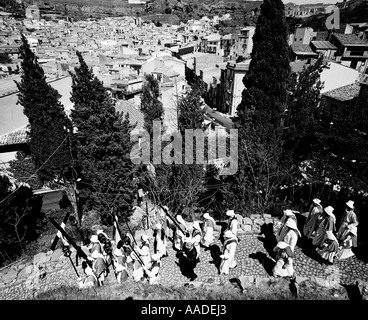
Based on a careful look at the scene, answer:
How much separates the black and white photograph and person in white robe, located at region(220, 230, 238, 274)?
0.04 m

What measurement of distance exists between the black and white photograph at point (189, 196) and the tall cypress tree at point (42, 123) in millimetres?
84

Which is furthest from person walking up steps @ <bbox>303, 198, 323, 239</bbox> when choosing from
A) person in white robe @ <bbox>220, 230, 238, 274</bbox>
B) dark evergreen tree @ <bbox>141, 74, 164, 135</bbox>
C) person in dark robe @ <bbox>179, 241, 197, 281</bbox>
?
dark evergreen tree @ <bbox>141, 74, 164, 135</bbox>

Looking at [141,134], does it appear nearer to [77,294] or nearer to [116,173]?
[116,173]

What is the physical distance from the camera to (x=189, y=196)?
14539mm

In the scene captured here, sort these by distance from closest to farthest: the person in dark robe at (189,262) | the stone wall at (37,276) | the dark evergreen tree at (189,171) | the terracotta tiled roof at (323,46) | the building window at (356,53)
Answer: the person in dark robe at (189,262) < the stone wall at (37,276) < the dark evergreen tree at (189,171) < the building window at (356,53) < the terracotta tiled roof at (323,46)

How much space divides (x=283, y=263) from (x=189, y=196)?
703 cm

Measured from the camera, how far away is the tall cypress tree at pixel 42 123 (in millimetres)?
16156

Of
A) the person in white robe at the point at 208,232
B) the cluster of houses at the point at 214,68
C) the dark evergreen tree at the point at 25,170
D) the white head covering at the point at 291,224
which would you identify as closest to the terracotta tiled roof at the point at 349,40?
the cluster of houses at the point at 214,68

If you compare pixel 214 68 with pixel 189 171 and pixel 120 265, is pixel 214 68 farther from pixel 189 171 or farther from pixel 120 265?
pixel 120 265

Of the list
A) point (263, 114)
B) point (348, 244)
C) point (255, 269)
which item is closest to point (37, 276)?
point (255, 269)

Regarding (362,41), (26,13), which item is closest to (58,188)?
(362,41)

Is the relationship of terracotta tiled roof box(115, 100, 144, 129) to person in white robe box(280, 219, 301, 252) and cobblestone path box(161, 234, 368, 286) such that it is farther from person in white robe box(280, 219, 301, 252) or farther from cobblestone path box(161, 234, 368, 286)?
person in white robe box(280, 219, 301, 252)

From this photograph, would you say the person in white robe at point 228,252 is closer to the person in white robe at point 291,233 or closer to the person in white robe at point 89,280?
the person in white robe at point 291,233

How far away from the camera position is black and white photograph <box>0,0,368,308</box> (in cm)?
838
